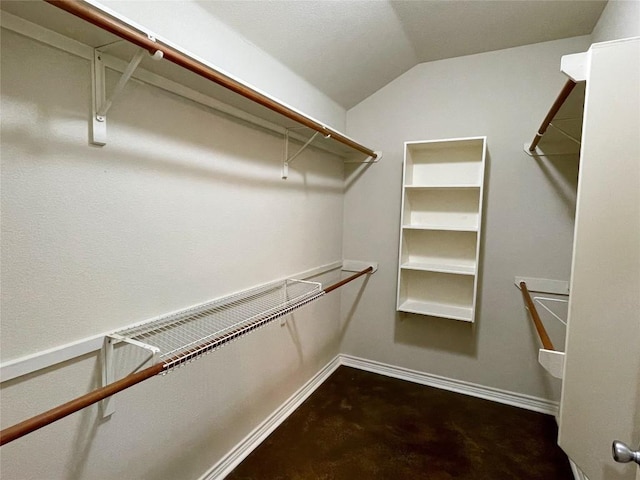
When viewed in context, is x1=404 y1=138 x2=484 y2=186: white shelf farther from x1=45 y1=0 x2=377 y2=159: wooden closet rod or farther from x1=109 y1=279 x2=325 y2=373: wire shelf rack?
x1=45 y1=0 x2=377 y2=159: wooden closet rod

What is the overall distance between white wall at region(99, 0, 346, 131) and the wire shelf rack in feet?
3.72

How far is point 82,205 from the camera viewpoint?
1130mm

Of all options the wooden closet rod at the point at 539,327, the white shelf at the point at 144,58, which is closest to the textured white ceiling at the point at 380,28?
the white shelf at the point at 144,58

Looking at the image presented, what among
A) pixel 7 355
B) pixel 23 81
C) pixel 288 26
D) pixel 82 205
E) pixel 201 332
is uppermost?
pixel 288 26

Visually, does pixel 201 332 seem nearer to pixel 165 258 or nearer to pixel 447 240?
pixel 165 258

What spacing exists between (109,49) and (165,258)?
779mm

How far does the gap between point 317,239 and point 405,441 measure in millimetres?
1476

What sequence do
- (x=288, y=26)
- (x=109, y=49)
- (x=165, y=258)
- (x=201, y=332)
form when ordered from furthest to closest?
(x=288, y=26) → (x=201, y=332) → (x=165, y=258) → (x=109, y=49)

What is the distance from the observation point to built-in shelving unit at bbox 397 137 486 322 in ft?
8.43

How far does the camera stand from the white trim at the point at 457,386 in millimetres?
2467

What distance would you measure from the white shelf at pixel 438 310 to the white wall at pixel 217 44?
1678mm

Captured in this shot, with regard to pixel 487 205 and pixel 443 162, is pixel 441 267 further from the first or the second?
pixel 443 162

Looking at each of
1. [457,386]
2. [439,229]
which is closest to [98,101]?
[439,229]

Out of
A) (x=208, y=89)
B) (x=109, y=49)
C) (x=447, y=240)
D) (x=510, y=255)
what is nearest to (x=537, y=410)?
(x=510, y=255)
